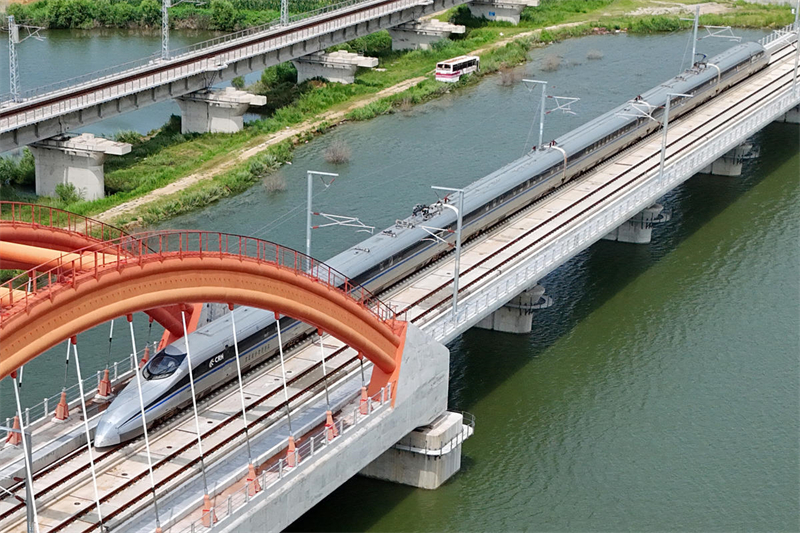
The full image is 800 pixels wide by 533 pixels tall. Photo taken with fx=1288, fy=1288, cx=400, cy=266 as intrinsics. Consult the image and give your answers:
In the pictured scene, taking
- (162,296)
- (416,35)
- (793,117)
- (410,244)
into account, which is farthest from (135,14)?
(162,296)

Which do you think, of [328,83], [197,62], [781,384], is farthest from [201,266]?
[328,83]

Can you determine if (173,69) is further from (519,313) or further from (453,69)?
(519,313)

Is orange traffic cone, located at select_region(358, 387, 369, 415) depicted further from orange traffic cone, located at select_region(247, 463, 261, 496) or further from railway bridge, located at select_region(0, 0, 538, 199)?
railway bridge, located at select_region(0, 0, 538, 199)

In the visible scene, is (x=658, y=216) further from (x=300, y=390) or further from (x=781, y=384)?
A: (x=300, y=390)

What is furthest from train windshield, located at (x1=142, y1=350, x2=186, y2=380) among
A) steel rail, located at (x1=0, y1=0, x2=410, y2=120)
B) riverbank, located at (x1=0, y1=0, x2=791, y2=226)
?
steel rail, located at (x1=0, y1=0, x2=410, y2=120)

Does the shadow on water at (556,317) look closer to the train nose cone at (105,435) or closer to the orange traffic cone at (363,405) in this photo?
the orange traffic cone at (363,405)

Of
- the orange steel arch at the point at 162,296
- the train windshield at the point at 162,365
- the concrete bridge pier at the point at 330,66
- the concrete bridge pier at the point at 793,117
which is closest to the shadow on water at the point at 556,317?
the orange steel arch at the point at 162,296
